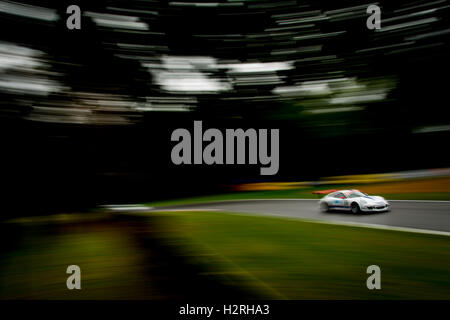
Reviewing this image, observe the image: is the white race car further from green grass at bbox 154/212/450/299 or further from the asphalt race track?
green grass at bbox 154/212/450/299

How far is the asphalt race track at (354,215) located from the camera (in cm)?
277

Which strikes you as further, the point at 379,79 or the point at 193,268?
the point at 193,268

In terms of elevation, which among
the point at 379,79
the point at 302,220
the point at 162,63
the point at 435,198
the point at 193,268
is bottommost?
the point at 193,268

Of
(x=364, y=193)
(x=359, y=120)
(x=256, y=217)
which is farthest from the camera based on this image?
(x=256, y=217)

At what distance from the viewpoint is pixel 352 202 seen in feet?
9.61

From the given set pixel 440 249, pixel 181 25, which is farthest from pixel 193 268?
pixel 440 249

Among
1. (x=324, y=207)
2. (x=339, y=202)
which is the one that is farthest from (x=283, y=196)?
(x=339, y=202)

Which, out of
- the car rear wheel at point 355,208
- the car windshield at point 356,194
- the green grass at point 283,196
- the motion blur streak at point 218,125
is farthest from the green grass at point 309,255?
the car windshield at point 356,194

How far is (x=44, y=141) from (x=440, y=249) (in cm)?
484

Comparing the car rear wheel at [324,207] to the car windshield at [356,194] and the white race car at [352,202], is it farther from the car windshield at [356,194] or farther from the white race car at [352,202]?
the car windshield at [356,194]

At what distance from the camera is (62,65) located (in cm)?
275

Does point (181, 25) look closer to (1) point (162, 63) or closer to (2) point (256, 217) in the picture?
(1) point (162, 63)

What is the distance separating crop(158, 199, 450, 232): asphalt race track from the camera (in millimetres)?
2770

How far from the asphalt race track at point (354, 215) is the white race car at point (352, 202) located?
65 millimetres
